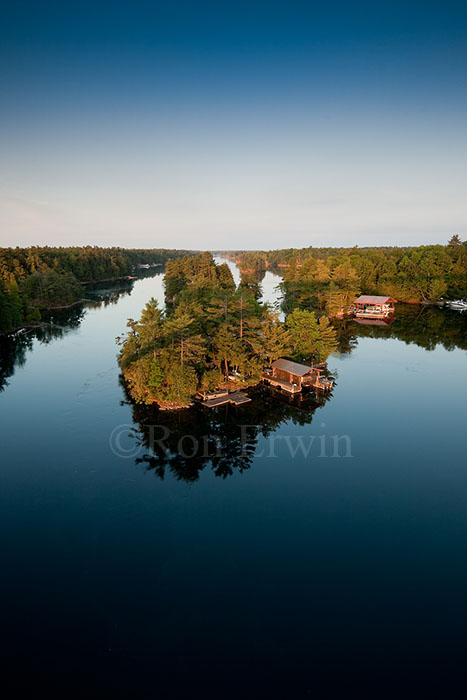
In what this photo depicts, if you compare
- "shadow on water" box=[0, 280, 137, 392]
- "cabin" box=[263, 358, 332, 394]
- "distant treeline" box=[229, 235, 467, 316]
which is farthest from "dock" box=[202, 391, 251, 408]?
"distant treeline" box=[229, 235, 467, 316]

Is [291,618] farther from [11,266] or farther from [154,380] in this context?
[11,266]

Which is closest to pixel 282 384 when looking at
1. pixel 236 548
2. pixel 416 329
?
pixel 236 548

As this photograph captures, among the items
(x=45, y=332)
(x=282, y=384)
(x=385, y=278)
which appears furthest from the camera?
(x=385, y=278)

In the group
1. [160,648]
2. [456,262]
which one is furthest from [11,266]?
[456,262]

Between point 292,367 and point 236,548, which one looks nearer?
point 236,548

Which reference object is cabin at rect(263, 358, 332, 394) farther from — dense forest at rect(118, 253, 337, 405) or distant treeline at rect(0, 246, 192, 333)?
distant treeline at rect(0, 246, 192, 333)

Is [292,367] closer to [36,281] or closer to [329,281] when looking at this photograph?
[329,281]
